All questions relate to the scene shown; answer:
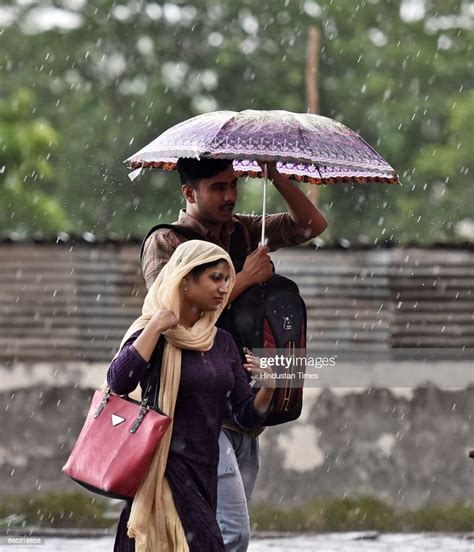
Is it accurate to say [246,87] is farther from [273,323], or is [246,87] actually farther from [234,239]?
[273,323]

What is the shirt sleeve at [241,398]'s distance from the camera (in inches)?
240

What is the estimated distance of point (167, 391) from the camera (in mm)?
5676

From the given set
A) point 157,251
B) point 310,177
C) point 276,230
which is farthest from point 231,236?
point 310,177

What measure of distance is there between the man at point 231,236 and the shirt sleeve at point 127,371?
0.64 m

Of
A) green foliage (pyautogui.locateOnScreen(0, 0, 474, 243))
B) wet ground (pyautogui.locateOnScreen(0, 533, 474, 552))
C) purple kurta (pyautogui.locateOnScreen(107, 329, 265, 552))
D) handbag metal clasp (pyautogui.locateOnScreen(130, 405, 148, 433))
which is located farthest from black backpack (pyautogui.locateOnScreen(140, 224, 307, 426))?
green foliage (pyautogui.locateOnScreen(0, 0, 474, 243))

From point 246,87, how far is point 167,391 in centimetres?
2681

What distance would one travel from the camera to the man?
621cm

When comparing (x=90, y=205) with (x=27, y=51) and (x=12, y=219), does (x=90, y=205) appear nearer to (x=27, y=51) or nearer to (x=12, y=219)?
(x=27, y=51)

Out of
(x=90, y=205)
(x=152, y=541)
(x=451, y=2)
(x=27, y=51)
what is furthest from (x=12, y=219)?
(x=152, y=541)

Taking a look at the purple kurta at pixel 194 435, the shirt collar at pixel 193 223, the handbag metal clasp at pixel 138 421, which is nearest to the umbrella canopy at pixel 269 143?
the shirt collar at pixel 193 223

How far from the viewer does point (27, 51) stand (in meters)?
33.6

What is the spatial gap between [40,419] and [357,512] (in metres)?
2.43
